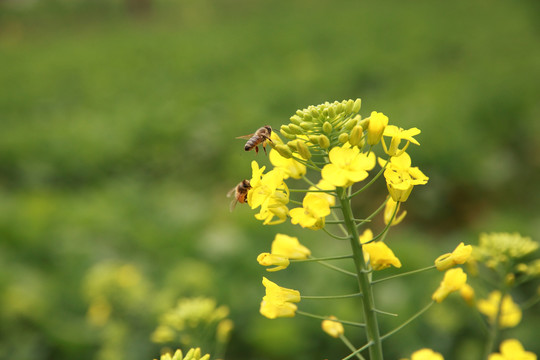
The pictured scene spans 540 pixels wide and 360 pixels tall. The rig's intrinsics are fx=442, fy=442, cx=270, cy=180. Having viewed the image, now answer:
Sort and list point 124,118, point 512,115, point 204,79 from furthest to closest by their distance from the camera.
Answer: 1. point 204,79
2. point 124,118
3. point 512,115

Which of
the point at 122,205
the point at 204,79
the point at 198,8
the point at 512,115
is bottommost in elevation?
the point at 122,205

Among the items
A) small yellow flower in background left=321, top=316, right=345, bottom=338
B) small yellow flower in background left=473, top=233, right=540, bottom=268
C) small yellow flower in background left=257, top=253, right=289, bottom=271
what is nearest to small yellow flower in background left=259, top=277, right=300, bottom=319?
small yellow flower in background left=257, top=253, right=289, bottom=271

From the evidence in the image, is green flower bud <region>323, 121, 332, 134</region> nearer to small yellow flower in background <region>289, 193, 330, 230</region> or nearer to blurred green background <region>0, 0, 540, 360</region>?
small yellow flower in background <region>289, 193, 330, 230</region>

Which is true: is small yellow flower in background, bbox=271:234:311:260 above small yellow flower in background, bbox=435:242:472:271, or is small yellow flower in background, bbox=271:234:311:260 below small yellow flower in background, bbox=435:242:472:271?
Answer: above

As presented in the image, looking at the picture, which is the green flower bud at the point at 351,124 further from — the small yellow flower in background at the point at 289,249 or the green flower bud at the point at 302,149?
the small yellow flower in background at the point at 289,249

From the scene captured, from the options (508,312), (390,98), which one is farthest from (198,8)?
(508,312)

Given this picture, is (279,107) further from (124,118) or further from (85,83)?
(85,83)
